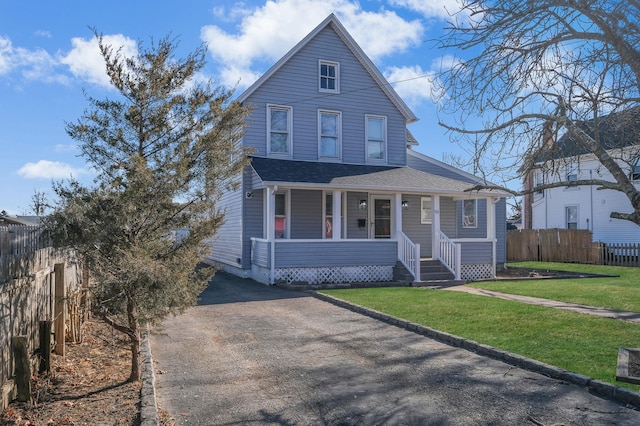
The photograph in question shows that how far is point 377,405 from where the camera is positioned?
5305 millimetres

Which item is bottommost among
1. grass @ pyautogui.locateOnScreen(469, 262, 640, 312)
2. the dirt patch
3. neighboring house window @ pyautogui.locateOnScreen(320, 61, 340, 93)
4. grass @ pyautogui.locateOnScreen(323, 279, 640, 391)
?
the dirt patch

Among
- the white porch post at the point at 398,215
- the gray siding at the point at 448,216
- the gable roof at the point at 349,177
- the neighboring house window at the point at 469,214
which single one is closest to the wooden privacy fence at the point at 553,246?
the neighboring house window at the point at 469,214

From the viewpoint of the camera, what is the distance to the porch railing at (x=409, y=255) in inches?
651

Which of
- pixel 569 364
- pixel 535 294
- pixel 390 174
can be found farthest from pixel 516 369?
pixel 390 174

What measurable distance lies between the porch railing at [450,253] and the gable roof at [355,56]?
19.1 feet

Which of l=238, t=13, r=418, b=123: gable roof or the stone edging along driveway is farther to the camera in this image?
l=238, t=13, r=418, b=123: gable roof

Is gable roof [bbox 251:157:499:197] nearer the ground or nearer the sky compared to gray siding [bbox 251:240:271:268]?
nearer the sky

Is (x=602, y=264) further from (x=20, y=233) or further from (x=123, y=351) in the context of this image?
(x=20, y=233)

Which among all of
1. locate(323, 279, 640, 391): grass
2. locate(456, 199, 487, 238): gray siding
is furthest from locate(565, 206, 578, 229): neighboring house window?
locate(323, 279, 640, 391): grass

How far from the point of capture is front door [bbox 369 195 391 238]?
19656mm

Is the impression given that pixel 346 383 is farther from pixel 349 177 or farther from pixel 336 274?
pixel 349 177

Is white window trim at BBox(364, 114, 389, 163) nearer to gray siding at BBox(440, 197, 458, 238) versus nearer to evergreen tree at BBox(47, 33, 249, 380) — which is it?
gray siding at BBox(440, 197, 458, 238)

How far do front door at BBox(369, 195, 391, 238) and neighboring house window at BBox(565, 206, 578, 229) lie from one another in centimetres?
1528

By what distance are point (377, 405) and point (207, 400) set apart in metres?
1.85
